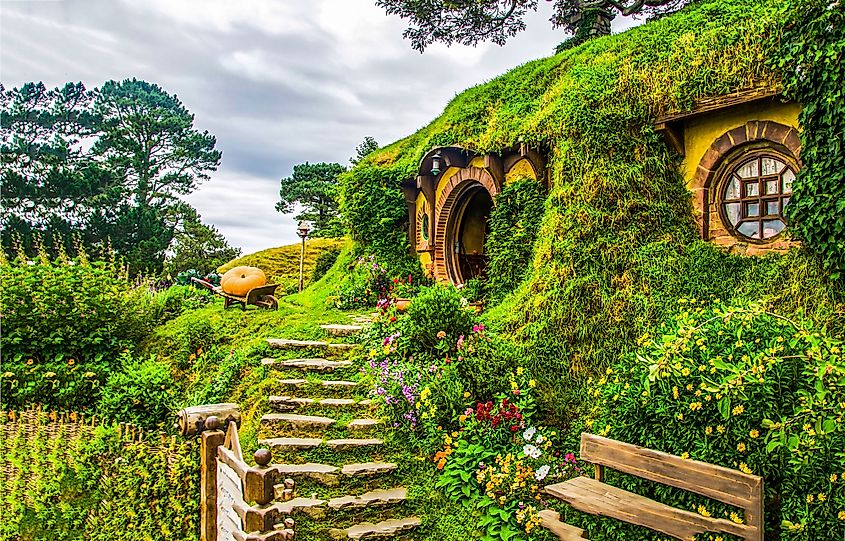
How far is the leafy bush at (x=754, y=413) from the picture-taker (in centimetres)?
343

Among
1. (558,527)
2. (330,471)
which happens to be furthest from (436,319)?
(558,527)

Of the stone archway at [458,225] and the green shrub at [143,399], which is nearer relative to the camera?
the green shrub at [143,399]

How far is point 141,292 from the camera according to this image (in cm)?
998

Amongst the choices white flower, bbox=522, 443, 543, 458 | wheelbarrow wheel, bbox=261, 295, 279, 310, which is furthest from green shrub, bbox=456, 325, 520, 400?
wheelbarrow wheel, bbox=261, 295, 279, 310

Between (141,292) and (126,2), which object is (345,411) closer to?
(141,292)

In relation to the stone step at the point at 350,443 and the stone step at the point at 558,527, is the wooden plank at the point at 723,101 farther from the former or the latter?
the stone step at the point at 350,443

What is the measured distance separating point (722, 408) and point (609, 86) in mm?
4680

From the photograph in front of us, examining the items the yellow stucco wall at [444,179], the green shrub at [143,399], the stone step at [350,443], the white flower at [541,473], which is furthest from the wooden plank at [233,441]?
the yellow stucco wall at [444,179]

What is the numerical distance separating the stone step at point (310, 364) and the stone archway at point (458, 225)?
13.0ft

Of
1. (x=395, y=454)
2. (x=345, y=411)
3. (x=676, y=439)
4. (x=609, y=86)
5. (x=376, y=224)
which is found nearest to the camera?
(x=676, y=439)

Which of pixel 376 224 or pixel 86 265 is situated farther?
pixel 376 224

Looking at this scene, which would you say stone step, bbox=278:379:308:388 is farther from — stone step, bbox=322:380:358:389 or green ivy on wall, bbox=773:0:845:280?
green ivy on wall, bbox=773:0:845:280

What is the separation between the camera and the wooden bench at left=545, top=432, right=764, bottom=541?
3.45 m

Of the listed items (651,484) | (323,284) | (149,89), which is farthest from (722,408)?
(149,89)
